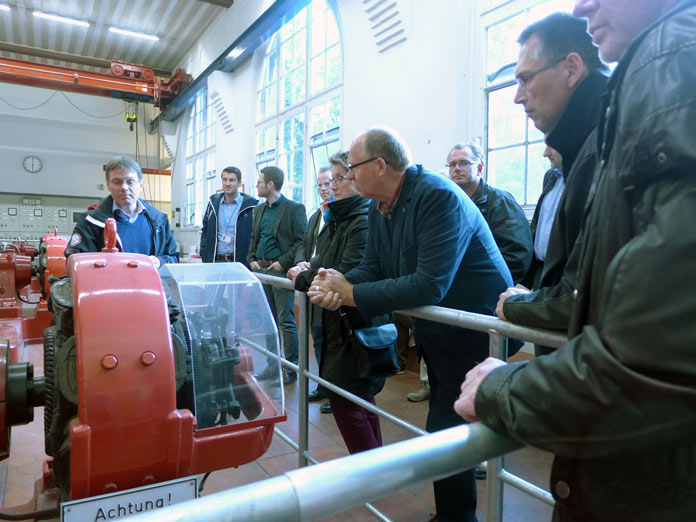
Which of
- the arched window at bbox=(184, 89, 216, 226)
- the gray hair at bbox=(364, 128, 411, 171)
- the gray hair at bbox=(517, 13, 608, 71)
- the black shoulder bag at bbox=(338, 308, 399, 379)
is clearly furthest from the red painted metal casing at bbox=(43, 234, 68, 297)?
the arched window at bbox=(184, 89, 216, 226)

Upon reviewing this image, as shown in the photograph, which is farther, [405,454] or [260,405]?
[260,405]

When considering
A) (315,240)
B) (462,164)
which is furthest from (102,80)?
(462,164)

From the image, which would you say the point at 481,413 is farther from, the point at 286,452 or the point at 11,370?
the point at 286,452

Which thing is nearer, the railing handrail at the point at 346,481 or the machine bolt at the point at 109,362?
the railing handrail at the point at 346,481

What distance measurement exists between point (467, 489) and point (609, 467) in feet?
3.64

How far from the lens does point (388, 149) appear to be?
1.63 meters

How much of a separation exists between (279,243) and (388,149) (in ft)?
7.74

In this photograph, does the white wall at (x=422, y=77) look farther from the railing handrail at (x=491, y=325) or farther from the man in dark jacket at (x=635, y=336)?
the man in dark jacket at (x=635, y=336)

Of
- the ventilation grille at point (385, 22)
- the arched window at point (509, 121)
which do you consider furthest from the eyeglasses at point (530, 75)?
the ventilation grille at point (385, 22)

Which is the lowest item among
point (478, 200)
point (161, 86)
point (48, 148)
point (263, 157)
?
point (478, 200)

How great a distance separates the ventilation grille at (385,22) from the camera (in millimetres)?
4293

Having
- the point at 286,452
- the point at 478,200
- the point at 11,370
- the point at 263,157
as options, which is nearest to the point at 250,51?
the point at 263,157

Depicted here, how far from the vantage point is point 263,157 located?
7871 millimetres

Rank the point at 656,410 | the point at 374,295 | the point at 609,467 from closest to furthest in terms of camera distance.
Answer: the point at 656,410 → the point at 609,467 → the point at 374,295
